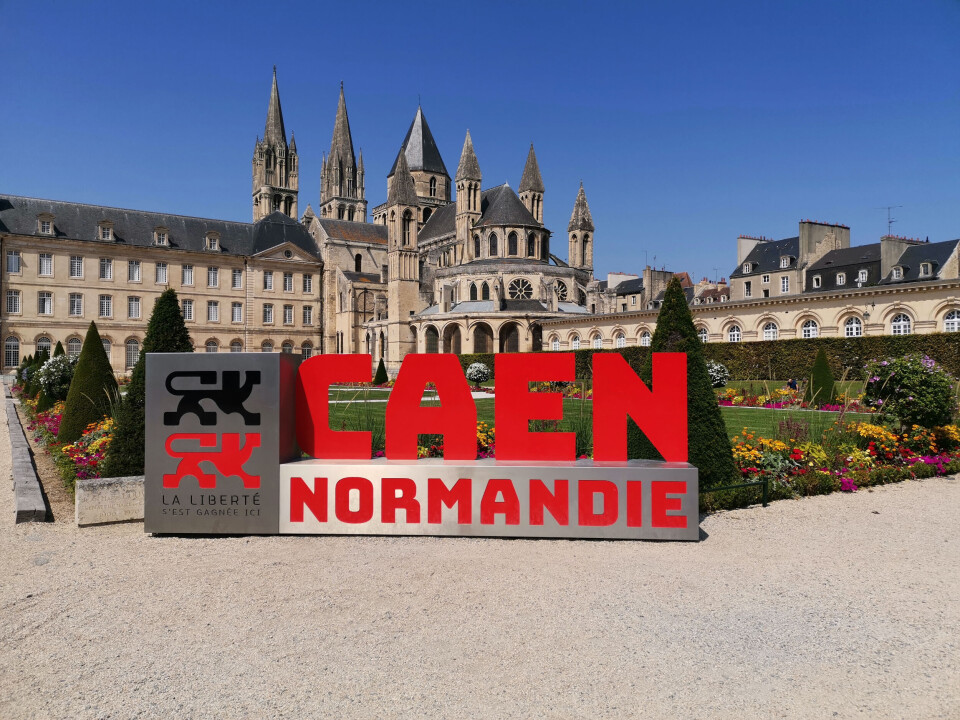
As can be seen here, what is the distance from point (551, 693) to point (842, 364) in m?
25.9

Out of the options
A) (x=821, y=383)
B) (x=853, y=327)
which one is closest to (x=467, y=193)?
(x=853, y=327)

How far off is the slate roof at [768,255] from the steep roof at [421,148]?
3255cm

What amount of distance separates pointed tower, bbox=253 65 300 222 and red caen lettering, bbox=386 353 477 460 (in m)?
62.8

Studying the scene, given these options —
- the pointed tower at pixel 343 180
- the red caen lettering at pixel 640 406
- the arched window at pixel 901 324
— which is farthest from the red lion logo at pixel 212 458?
the pointed tower at pixel 343 180

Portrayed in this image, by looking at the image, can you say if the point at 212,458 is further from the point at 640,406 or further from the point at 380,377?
the point at 380,377

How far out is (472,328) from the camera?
4447cm

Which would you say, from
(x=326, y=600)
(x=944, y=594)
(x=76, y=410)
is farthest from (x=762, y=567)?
(x=76, y=410)

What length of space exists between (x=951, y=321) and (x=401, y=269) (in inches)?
1371

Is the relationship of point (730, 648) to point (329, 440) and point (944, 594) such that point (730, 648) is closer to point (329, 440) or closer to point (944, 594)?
point (944, 594)

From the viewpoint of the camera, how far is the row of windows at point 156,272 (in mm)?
43562

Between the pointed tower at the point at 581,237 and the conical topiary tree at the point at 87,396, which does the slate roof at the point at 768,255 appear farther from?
the conical topiary tree at the point at 87,396

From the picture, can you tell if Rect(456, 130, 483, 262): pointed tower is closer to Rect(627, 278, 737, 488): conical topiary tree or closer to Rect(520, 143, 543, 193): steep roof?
Rect(520, 143, 543, 193): steep roof

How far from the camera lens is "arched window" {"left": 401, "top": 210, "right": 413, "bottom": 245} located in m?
50.1

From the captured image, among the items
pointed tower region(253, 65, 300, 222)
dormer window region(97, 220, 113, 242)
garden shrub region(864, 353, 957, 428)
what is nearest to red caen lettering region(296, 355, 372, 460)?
garden shrub region(864, 353, 957, 428)
